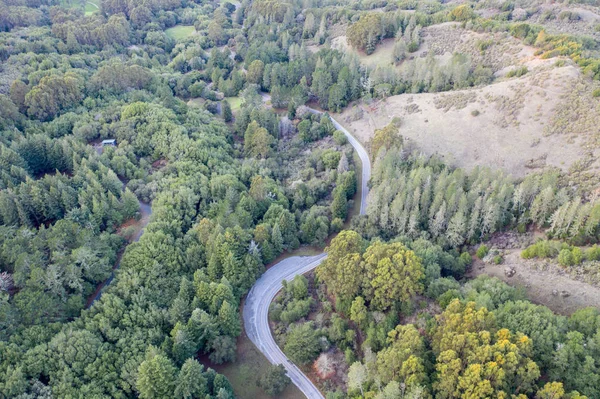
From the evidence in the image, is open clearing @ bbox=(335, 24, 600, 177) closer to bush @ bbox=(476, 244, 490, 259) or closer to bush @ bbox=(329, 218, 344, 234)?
bush @ bbox=(476, 244, 490, 259)

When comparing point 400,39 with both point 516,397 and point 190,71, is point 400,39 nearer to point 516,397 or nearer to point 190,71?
point 190,71

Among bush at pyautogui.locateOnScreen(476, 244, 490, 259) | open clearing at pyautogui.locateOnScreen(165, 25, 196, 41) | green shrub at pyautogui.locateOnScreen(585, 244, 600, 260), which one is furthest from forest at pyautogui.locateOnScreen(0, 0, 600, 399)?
open clearing at pyautogui.locateOnScreen(165, 25, 196, 41)

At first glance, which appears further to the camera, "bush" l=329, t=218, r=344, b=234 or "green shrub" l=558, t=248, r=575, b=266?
"bush" l=329, t=218, r=344, b=234

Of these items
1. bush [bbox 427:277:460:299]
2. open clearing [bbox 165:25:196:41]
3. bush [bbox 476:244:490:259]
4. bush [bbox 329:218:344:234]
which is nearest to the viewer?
bush [bbox 427:277:460:299]

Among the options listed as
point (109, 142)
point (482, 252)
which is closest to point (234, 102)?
point (109, 142)

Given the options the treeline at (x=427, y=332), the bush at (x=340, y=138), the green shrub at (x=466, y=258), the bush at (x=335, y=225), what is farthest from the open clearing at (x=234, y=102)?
the green shrub at (x=466, y=258)

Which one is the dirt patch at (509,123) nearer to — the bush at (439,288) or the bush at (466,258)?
Answer: the bush at (466,258)
